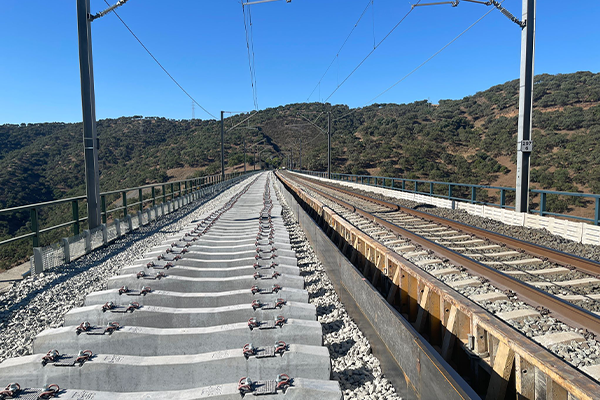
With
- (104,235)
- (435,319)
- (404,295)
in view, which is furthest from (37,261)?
(435,319)

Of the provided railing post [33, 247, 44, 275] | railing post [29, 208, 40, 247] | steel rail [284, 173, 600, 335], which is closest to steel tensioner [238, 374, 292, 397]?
steel rail [284, 173, 600, 335]

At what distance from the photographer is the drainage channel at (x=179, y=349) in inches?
122

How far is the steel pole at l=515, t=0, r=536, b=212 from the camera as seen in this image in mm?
11680

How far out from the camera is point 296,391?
2.95m

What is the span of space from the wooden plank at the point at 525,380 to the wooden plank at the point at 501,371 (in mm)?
144

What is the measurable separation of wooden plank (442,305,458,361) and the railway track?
924 mm

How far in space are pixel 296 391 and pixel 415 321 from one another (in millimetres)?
2545

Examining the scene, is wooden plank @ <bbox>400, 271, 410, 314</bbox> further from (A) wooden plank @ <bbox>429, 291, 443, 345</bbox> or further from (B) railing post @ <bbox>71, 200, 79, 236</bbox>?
(B) railing post @ <bbox>71, 200, 79, 236</bbox>

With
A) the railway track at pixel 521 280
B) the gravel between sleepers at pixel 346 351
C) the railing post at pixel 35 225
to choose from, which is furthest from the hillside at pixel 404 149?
the railway track at pixel 521 280

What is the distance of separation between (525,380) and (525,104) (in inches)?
452

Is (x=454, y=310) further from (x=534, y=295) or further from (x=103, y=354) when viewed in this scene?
(x=103, y=354)

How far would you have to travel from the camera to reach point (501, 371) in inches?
119

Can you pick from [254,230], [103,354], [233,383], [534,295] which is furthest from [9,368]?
[254,230]

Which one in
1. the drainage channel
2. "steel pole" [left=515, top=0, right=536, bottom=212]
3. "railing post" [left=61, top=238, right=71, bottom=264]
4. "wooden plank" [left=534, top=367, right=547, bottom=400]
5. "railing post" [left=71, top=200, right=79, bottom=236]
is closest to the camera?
"wooden plank" [left=534, top=367, right=547, bottom=400]
